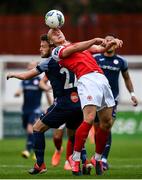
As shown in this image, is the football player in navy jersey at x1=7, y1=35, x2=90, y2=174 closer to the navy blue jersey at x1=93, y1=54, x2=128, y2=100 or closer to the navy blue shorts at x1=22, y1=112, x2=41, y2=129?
the navy blue jersey at x1=93, y1=54, x2=128, y2=100

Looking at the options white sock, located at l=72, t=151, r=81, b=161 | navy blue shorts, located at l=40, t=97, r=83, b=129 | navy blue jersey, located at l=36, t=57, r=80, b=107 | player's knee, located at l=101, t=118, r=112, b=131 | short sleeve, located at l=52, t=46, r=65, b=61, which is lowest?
white sock, located at l=72, t=151, r=81, b=161

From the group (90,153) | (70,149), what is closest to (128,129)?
(90,153)

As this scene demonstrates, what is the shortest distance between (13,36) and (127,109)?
36.7 feet

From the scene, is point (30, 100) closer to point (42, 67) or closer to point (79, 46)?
point (42, 67)

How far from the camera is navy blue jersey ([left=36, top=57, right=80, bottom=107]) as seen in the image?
17844mm

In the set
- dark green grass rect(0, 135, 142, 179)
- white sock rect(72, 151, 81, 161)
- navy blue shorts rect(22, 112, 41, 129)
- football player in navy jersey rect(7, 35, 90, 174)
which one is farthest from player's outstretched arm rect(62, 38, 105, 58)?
navy blue shorts rect(22, 112, 41, 129)

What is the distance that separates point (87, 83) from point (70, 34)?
997 inches

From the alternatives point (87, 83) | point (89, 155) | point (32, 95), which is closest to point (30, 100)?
point (32, 95)

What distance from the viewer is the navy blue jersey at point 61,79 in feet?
58.5

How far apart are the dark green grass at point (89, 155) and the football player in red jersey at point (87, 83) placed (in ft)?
1.82

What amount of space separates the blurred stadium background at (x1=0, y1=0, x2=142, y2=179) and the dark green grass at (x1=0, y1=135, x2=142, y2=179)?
826mm

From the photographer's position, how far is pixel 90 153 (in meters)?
25.5

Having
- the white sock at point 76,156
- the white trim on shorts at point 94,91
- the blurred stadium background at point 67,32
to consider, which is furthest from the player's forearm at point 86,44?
the blurred stadium background at point 67,32

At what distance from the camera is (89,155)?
24.7 meters
